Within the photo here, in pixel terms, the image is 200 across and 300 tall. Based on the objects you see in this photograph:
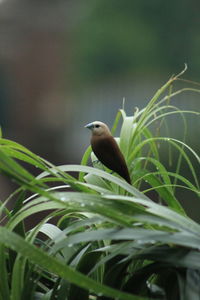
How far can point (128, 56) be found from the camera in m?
4.30

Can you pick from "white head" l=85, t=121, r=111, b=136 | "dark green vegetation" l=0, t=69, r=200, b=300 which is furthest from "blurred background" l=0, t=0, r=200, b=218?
"dark green vegetation" l=0, t=69, r=200, b=300

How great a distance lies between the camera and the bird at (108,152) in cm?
55

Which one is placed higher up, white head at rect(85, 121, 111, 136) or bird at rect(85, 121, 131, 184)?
white head at rect(85, 121, 111, 136)

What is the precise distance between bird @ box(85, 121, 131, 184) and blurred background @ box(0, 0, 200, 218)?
9.28 feet

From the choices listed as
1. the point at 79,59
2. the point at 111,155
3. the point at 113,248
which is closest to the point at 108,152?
the point at 111,155

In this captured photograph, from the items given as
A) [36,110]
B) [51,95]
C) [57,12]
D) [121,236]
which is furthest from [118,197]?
[57,12]

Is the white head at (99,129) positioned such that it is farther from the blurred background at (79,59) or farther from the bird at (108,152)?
the blurred background at (79,59)

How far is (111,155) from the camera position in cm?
55

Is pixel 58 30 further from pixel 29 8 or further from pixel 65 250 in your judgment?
Answer: pixel 65 250

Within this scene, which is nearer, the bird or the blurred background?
the bird

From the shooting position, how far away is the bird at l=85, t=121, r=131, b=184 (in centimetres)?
55

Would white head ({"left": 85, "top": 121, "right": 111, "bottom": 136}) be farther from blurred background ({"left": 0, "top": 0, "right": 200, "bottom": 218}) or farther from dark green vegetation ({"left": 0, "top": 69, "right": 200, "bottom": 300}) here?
blurred background ({"left": 0, "top": 0, "right": 200, "bottom": 218})

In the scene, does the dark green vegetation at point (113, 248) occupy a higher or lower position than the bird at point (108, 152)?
lower

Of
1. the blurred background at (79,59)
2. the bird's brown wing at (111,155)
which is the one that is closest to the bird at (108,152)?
the bird's brown wing at (111,155)
